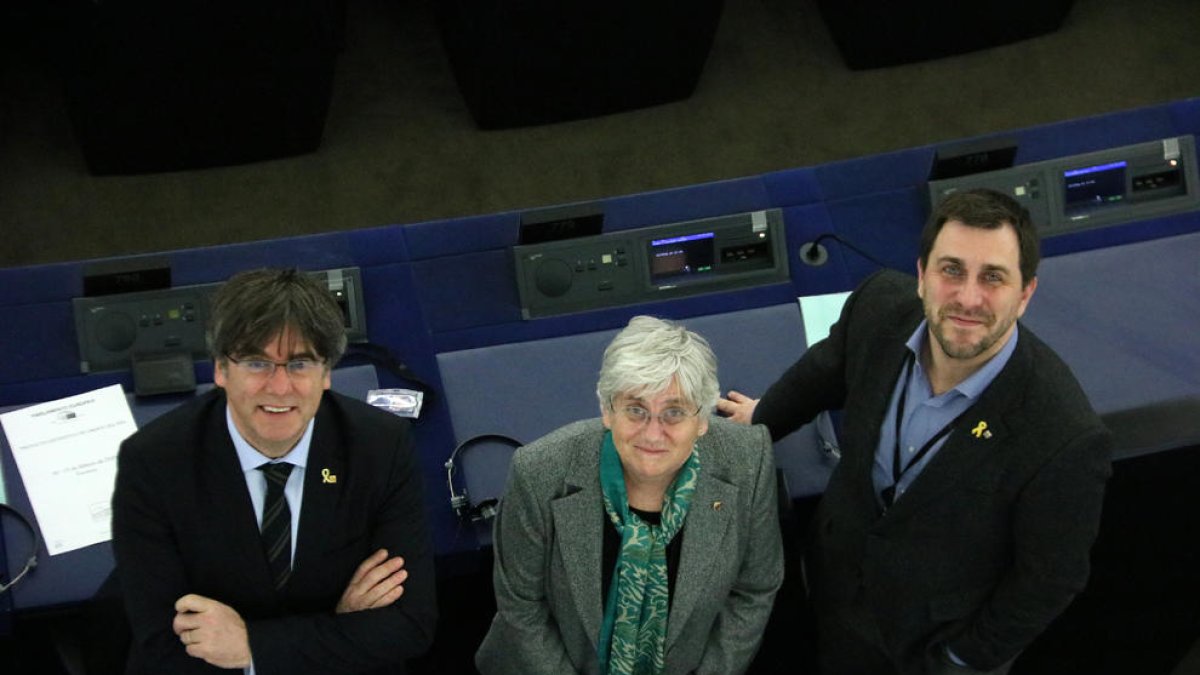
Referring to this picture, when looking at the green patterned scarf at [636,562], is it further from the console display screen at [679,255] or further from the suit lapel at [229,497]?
the console display screen at [679,255]

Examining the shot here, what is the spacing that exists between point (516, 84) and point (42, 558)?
2022 millimetres

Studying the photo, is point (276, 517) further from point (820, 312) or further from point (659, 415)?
point (820, 312)

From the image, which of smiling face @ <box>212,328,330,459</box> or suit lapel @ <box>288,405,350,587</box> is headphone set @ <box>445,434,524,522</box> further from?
smiling face @ <box>212,328,330,459</box>

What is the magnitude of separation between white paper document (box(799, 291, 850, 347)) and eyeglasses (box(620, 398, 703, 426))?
0.92 m

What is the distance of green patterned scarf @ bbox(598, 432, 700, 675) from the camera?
2.36 meters

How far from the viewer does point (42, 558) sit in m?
2.73

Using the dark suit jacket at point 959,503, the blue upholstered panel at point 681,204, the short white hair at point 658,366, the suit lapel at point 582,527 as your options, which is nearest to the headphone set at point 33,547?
the suit lapel at point 582,527

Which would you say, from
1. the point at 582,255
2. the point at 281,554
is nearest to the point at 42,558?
the point at 281,554

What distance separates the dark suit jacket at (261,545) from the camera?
225 cm

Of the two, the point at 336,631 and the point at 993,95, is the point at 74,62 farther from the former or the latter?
the point at 993,95

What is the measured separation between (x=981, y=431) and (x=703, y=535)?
0.47m

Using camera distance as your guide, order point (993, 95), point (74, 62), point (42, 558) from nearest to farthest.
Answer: point (42, 558) → point (74, 62) → point (993, 95)

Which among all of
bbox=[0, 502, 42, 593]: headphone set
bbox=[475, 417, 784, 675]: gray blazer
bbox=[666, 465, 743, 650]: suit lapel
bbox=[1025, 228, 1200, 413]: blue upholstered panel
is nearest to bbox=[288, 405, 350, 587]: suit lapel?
bbox=[475, 417, 784, 675]: gray blazer

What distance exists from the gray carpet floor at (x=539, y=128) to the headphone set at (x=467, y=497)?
4.76 ft
